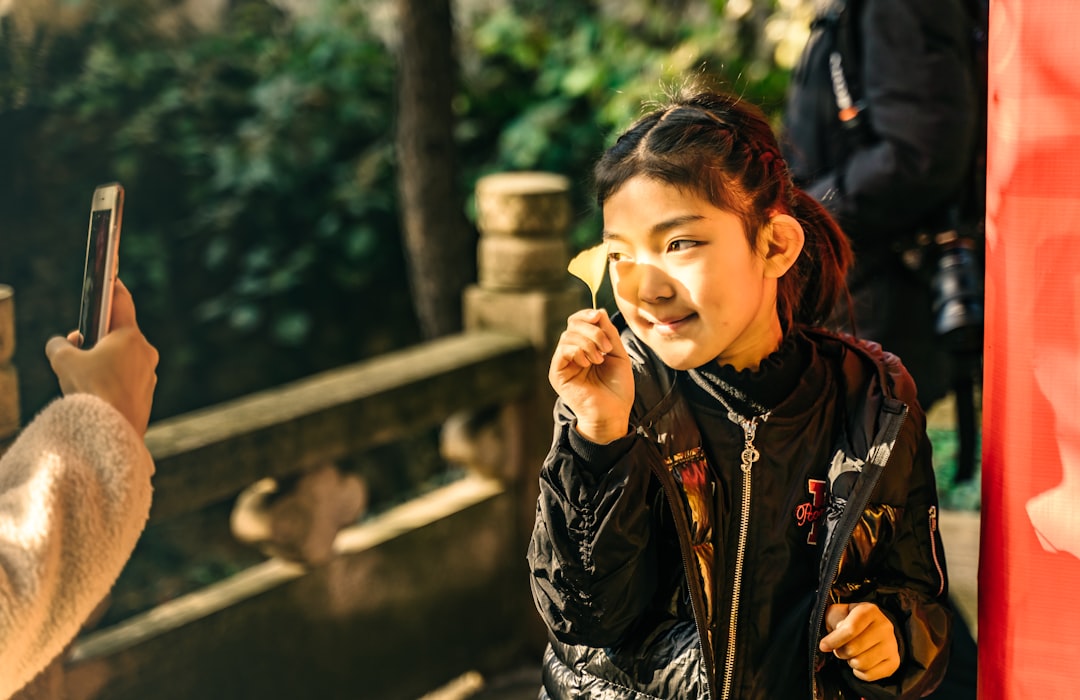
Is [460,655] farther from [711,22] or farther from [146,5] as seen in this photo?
[146,5]

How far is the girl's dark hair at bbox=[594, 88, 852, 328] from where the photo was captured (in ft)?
4.54

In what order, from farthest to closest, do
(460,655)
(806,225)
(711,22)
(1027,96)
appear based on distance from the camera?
(711,22) < (460,655) < (806,225) < (1027,96)

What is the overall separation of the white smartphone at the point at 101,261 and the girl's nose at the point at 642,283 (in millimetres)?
679

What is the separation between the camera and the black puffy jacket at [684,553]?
4.39 feet

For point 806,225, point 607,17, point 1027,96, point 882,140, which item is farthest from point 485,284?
point 607,17

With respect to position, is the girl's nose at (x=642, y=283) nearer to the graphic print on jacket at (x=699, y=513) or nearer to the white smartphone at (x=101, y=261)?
the graphic print on jacket at (x=699, y=513)

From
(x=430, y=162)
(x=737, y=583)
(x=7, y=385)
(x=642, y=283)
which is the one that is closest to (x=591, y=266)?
(x=642, y=283)

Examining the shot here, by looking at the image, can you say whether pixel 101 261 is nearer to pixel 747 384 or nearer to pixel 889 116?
pixel 747 384

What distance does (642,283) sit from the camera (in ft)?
4.45

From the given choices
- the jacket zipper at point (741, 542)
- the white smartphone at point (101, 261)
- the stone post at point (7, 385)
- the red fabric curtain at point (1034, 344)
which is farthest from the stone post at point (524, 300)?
the red fabric curtain at point (1034, 344)

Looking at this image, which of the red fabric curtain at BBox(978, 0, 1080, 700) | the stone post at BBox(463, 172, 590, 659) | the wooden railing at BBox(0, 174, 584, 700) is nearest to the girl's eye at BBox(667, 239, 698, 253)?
the red fabric curtain at BBox(978, 0, 1080, 700)

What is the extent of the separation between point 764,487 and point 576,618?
296 mm

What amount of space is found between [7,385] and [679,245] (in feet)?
3.66

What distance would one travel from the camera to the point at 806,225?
5.20ft
